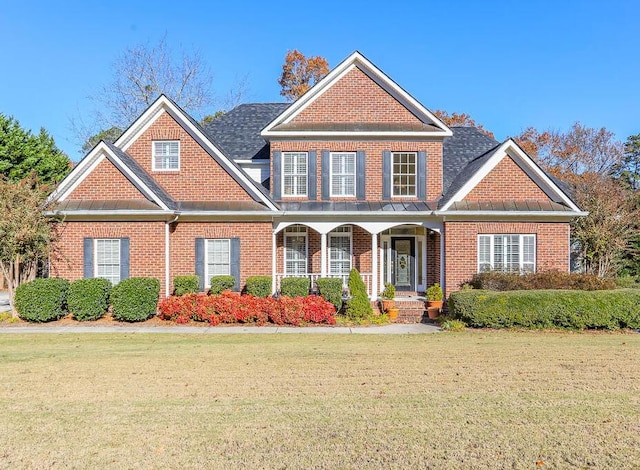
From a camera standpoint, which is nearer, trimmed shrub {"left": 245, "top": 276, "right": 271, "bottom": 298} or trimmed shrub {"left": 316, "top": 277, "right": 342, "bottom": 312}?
trimmed shrub {"left": 316, "top": 277, "right": 342, "bottom": 312}

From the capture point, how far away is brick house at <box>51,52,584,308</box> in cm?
1551

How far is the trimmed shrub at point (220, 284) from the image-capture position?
15539mm

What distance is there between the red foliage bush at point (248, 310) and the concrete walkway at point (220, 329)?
13.6 inches

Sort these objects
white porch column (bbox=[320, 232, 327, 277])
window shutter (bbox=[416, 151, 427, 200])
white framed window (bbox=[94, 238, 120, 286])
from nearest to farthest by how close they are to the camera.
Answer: white framed window (bbox=[94, 238, 120, 286]) → white porch column (bbox=[320, 232, 327, 277]) → window shutter (bbox=[416, 151, 427, 200])

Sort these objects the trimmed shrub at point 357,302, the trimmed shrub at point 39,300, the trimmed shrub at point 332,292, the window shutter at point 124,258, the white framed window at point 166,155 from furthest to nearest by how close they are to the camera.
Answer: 1. the white framed window at point 166,155
2. the window shutter at point 124,258
3. the trimmed shrub at point 332,292
4. the trimmed shrub at point 357,302
5. the trimmed shrub at point 39,300

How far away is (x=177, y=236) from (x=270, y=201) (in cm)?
340

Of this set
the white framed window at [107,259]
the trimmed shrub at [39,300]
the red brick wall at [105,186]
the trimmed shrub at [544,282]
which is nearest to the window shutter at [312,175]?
the red brick wall at [105,186]

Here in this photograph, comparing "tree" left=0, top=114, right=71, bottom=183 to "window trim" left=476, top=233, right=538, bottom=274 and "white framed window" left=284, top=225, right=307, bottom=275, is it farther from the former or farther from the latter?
"window trim" left=476, top=233, right=538, bottom=274

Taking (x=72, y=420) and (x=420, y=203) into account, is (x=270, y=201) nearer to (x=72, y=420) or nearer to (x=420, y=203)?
(x=420, y=203)

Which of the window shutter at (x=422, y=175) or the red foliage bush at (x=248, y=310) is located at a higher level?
the window shutter at (x=422, y=175)

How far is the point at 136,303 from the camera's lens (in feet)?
46.3

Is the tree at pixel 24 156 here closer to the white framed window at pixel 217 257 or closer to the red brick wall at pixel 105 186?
the red brick wall at pixel 105 186

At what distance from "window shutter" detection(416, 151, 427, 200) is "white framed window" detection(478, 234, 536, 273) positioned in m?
2.65

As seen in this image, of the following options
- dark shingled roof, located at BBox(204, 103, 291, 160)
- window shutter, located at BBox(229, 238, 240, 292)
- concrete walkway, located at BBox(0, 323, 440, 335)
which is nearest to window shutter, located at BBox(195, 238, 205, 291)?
window shutter, located at BBox(229, 238, 240, 292)
